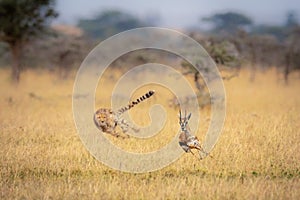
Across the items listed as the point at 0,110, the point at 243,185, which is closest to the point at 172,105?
the point at 0,110

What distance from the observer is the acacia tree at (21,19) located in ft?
67.4

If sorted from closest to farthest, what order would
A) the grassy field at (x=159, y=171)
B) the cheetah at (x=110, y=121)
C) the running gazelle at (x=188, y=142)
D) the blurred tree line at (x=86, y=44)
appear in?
the grassy field at (x=159, y=171) < the running gazelle at (x=188, y=142) < the cheetah at (x=110, y=121) < the blurred tree line at (x=86, y=44)

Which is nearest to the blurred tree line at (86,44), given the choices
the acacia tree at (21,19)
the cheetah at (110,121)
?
the acacia tree at (21,19)

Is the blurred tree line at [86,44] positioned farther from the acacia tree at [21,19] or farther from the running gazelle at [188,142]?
the running gazelle at [188,142]

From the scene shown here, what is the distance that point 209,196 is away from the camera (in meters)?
5.88

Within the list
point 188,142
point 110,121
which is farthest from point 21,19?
point 188,142

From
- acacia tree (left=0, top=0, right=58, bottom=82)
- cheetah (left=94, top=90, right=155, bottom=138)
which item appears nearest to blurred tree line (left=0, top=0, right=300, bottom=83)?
acacia tree (left=0, top=0, right=58, bottom=82)

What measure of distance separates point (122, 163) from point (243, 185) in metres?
1.93

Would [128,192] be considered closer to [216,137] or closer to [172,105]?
[216,137]

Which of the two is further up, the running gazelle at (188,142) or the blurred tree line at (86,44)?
the blurred tree line at (86,44)

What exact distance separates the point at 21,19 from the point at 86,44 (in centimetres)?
1033

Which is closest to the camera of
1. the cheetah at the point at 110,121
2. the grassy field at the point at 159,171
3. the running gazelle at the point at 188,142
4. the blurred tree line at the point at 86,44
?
the grassy field at the point at 159,171

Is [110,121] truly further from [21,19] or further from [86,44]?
[86,44]

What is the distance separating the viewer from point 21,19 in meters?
20.9
